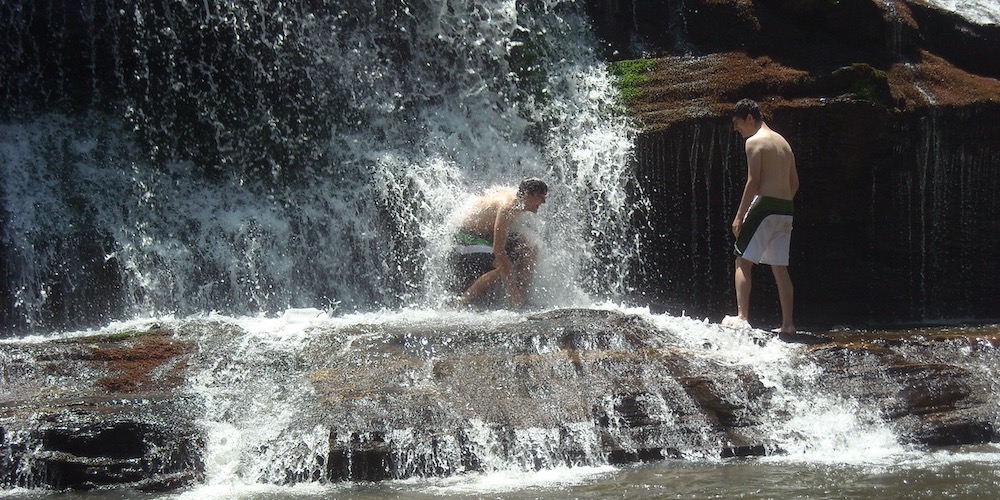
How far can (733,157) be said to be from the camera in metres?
9.53

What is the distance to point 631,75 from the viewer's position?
34.3 ft

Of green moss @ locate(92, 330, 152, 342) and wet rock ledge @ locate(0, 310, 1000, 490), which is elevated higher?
green moss @ locate(92, 330, 152, 342)

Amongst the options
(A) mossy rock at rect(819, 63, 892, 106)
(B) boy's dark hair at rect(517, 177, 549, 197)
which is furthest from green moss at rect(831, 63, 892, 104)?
(B) boy's dark hair at rect(517, 177, 549, 197)

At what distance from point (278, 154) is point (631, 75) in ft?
11.9

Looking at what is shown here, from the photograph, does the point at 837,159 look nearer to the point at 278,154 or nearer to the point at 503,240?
the point at 503,240

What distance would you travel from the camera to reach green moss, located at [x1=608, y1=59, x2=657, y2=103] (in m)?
10.2

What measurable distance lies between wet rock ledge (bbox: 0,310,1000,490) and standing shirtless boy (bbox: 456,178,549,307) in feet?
3.91

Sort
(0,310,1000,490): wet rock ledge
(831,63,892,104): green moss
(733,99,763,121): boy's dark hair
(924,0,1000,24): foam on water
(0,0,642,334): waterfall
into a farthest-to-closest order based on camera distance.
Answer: (924,0,1000,24): foam on water
(831,63,892,104): green moss
(0,0,642,334): waterfall
(733,99,763,121): boy's dark hair
(0,310,1000,490): wet rock ledge

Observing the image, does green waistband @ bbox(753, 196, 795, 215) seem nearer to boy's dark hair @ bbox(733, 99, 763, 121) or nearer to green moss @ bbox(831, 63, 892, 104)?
boy's dark hair @ bbox(733, 99, 763, 121)

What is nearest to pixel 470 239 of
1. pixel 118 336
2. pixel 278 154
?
A: pixel 278 154

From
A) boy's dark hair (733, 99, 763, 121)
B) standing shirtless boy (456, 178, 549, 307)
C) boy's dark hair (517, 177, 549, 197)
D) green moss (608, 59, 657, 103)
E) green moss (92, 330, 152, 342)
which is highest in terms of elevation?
green moss (608, 59, 657, 103)

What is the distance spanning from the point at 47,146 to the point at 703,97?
20.1ft

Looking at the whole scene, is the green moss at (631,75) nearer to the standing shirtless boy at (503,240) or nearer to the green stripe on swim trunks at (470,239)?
the standing shirtless boy at (503,240)

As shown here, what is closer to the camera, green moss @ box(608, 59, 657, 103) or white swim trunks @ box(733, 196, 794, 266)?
white swim trunks @ box(733, 196, 794, 266)
